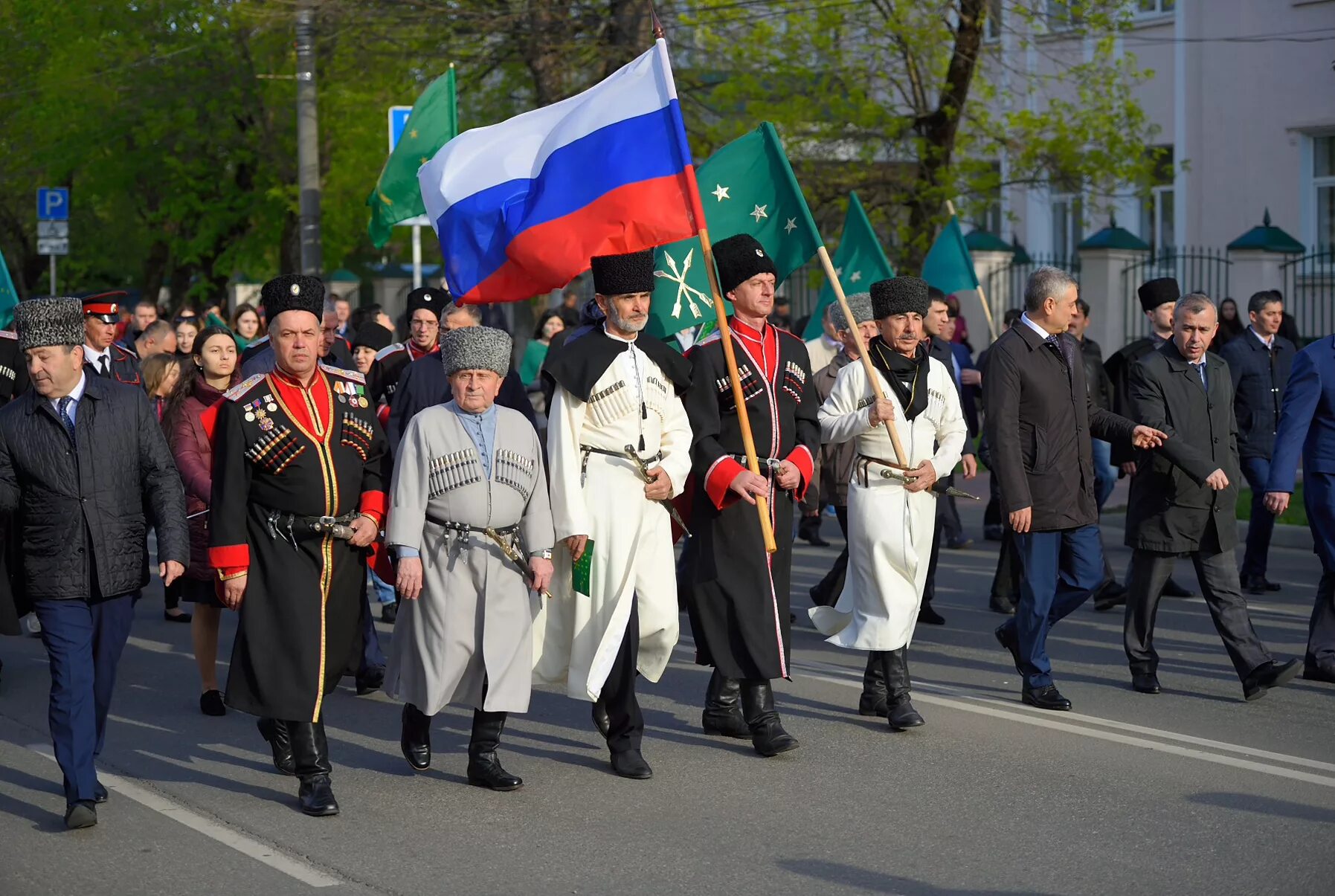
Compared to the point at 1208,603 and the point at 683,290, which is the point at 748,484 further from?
the point at 1208,603

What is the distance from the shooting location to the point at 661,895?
5.42m

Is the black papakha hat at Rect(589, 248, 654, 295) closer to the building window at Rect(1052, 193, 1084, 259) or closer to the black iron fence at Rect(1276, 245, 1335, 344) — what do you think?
the black iron fence at Rect(1276, 245, 1335, 344)

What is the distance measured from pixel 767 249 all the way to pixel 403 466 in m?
2.47

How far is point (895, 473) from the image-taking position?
25.5ft

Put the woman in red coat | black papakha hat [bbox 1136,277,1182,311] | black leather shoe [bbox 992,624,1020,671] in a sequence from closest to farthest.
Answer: black leather shoe [bbox 992,624,1020,671] → the woman in red coat → black papakha hat [bbox 1136,277,1182,311]

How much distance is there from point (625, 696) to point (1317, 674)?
3.72 meters

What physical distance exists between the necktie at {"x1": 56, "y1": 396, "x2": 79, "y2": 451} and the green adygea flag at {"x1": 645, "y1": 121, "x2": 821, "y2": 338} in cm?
292

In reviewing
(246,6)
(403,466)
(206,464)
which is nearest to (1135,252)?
(246,6)

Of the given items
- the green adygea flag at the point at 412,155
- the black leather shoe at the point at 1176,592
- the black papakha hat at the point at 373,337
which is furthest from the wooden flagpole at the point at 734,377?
the green adygea flag at the point at 412,155

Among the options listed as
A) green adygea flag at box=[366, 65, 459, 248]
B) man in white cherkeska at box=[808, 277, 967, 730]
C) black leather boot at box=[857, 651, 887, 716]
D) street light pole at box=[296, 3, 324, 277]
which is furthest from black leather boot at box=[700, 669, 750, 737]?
street light pole at box=[296, 3, 324, 277]

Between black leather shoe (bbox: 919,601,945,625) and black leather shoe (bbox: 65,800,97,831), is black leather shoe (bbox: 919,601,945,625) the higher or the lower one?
the higher one

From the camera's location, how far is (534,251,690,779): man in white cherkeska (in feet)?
22.6

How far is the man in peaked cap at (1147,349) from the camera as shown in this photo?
946cm

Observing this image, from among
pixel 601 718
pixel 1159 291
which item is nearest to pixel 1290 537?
pixel 1159 291
